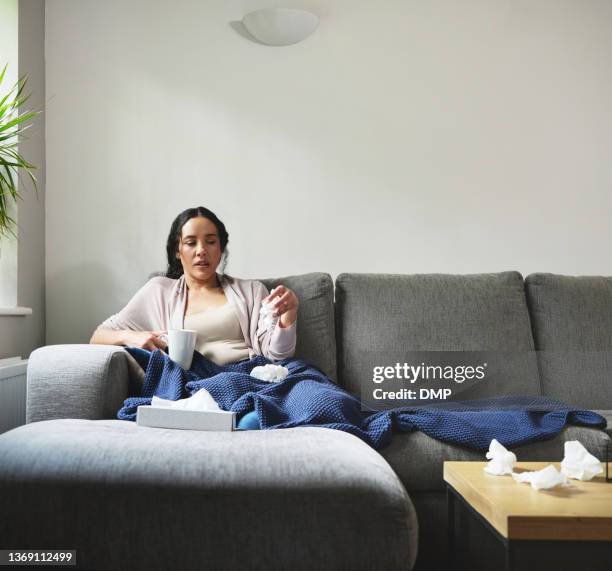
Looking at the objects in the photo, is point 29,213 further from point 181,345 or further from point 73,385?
point 73,385

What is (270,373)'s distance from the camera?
7.03 feet

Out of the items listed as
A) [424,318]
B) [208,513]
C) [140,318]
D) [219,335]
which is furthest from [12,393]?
[208,513]

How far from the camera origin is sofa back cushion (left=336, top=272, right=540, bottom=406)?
2.50m

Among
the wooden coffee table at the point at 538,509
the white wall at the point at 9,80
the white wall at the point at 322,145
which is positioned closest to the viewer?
the wooden coffee table at the point at 538,509

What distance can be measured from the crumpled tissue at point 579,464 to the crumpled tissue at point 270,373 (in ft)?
3.18

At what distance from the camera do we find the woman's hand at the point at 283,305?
7.50 ft

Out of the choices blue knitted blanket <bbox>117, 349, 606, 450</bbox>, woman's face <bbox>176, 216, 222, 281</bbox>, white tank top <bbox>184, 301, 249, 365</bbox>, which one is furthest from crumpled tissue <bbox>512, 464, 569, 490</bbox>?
woman's face <bbox>176, 216, 222, 281</bbox>

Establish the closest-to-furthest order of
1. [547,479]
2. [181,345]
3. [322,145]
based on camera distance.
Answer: [547,479] < [181,345] < [322,145]

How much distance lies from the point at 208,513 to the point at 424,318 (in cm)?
151

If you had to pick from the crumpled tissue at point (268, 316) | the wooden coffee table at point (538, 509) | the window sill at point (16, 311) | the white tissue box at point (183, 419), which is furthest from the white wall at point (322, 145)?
the wooden coffee table at point (538, 509)

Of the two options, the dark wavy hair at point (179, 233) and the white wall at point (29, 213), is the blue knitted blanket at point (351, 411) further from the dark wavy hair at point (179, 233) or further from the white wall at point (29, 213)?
the white wall at point (29, 213)

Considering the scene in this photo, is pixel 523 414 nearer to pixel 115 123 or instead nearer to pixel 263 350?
pixel 263 350

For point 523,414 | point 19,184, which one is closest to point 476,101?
point 523,414

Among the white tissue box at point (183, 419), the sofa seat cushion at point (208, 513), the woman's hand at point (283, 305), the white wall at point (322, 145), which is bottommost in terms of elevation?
the sofa seat cushion at point (208, 513)
